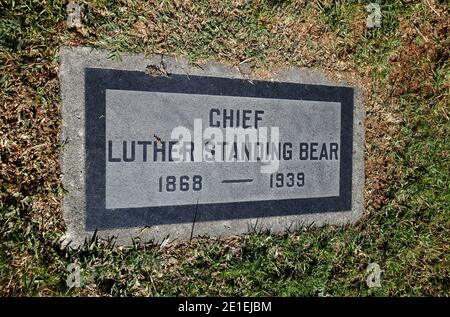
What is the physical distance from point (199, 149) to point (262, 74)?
0.70m

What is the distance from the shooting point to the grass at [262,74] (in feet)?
8.78

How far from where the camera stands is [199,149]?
9.65 ft

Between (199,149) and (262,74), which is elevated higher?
(262,74)

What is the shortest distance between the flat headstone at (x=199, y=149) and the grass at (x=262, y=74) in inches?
3.6

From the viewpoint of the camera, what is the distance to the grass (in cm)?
268

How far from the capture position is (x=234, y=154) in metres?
3.03

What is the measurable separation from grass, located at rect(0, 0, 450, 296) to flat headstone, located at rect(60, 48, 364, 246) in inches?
3.6

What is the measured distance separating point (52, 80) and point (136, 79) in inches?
19.3

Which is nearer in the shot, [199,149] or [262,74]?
[199,149]

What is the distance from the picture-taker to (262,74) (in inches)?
123

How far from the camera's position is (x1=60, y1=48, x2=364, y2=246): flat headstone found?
8.99 feet

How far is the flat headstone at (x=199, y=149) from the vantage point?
274cm

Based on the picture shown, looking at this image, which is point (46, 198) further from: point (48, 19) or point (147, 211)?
point (48, 19)
